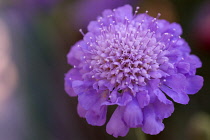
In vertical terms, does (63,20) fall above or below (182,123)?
above

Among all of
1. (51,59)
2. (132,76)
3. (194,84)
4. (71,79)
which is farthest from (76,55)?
(51,59)

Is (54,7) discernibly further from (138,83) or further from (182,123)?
(138,83)

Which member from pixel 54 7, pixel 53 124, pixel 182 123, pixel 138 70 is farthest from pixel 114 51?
pixel 54 7

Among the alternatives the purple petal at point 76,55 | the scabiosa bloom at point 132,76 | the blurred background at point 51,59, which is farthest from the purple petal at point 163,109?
the blurred background at point 51,59

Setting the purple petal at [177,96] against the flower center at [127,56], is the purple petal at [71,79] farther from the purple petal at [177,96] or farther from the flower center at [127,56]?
the purple petal at [177,96]

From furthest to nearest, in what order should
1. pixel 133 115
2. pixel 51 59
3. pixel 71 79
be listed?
pixel 51 59 < pixel 71 79 < pixel 133 115

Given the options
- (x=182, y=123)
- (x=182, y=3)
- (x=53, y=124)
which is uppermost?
(x=182, y=3)

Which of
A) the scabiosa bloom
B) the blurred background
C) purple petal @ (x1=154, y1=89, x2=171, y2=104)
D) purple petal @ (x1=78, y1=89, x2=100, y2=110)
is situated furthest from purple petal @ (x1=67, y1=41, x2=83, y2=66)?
the blurred background

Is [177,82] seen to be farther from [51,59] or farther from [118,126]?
[51,59]
